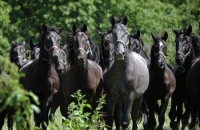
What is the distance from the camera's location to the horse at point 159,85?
15.6 m

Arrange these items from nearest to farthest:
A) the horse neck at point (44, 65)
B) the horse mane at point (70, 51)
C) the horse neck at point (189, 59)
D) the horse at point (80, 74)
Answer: the horse at point (80, 74) → the horse neck at point (44, 65) → the horse mane at point (70, 51) → the horse neck at point (189, 59)

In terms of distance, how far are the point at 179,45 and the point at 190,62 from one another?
2.07 ft

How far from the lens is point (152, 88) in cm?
1581

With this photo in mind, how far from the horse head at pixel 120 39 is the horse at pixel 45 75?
1.25 metres

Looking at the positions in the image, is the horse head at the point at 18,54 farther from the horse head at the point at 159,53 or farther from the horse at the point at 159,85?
the horse head at the point at 159,53

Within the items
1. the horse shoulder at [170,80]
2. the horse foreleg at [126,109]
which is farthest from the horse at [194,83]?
the horse foreleg at [126,109]

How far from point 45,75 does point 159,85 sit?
9.68 feet

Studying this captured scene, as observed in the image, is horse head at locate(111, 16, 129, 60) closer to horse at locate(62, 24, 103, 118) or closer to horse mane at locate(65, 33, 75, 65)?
horse at locate(62, 24, 103, 118)

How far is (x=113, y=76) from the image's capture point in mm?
13609

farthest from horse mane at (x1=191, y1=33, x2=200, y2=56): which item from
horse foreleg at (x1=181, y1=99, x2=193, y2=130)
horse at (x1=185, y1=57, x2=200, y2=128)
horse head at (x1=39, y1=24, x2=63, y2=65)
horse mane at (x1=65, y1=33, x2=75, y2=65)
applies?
horse head at (x1=39, y1=24, x2=63, y2=65)

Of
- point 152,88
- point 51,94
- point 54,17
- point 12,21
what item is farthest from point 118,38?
point 12,21

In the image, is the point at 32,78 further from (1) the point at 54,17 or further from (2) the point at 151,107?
(1) the point at 54,17

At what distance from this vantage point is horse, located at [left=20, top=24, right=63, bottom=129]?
13922 millimetres

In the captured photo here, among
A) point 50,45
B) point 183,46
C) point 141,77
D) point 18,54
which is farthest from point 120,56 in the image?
point 18,54
